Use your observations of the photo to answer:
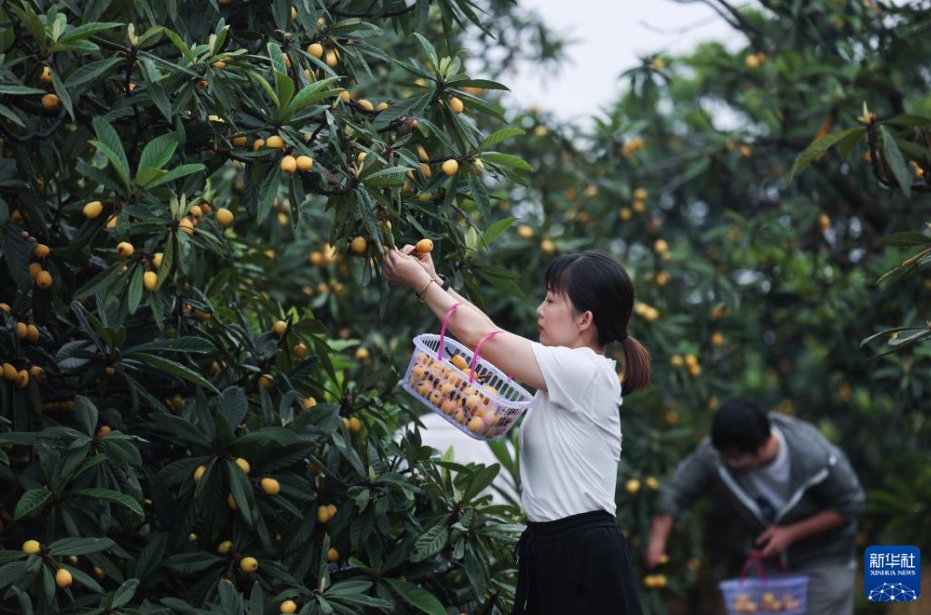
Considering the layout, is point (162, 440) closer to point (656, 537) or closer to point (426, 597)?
point (426, 597)

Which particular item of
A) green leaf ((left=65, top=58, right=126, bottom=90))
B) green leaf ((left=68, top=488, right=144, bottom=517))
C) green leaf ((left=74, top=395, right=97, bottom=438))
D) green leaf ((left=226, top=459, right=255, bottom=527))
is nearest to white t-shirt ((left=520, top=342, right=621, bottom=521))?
green leaf ((left=226, top=459, right=255, bottom=527))

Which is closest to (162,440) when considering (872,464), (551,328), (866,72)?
(551,328)

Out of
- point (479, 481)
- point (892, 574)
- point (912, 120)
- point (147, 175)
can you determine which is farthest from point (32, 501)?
point (912, 120)

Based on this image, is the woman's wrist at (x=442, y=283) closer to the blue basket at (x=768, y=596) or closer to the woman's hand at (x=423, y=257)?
the woman's hand at (x=423, y=257)

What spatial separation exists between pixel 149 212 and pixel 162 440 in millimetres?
878

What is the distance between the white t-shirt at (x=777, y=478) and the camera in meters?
5.11

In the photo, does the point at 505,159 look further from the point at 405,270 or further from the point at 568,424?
the point at 568,424

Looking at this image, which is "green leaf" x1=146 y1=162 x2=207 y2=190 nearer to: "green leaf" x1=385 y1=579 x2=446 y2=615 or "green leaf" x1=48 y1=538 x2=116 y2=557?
"green leaf" x1=48 y1=538 x2=116 y2=557

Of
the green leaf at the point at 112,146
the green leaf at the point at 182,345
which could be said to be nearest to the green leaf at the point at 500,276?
the green leaf at the point at 182,345

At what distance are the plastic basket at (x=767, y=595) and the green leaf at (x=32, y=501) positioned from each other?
124 inches

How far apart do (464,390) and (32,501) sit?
3.31 feet

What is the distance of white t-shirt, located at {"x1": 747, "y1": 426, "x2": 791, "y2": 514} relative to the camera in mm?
5113

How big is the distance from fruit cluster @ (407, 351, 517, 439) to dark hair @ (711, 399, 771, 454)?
2.39 metres

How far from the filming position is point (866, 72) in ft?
17.8
